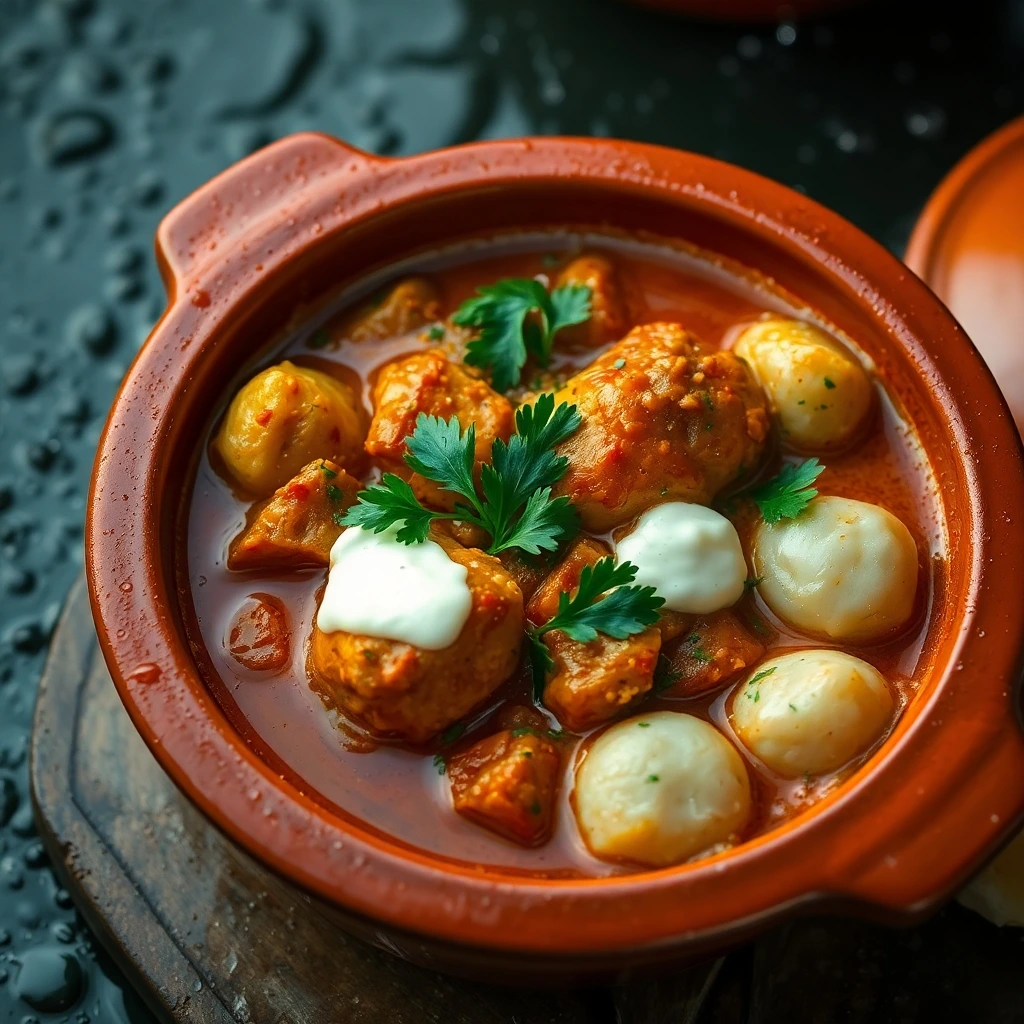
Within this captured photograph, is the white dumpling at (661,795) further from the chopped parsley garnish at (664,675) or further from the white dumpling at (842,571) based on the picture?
the white dumpling at (842,571)

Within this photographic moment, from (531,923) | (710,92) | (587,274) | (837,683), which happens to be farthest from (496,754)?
(710,92)

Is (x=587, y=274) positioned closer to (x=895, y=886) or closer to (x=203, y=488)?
(x=203, y=488)

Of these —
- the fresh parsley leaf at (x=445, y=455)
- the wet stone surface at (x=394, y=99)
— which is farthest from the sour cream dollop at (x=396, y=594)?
the wet stone surface at (x=394, y=99)

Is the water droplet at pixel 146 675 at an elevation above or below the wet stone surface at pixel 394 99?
below

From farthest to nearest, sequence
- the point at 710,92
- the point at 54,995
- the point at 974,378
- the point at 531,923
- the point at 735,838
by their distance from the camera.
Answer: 1. the point at 710,92
2. the point at 54,995
3. the point at 974,378
4. the point at 735,838
5. the point at 531,923

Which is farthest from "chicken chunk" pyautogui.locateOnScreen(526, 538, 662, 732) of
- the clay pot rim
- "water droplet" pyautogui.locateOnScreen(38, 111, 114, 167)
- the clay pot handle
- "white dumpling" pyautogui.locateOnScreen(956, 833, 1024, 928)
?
"water droplet" pyautogui.locateOnScreen(38, 111, 114, 167)

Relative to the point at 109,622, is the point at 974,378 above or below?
above

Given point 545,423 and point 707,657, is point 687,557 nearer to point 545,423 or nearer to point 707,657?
point 707,657
